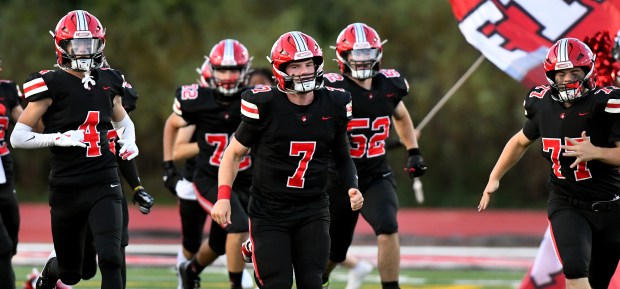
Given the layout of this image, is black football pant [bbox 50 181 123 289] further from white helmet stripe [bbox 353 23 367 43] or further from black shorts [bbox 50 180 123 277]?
white helmet stripe [bbox 353 23 367 43]

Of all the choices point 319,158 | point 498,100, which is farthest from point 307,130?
point 498,100

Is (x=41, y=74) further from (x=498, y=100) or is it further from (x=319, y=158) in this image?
(x=498, y=100)

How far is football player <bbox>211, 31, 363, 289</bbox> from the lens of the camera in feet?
20.6

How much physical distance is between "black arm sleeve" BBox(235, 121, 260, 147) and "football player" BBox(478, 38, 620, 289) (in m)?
1.63

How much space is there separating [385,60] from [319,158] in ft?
44.9

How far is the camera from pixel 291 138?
6312mm

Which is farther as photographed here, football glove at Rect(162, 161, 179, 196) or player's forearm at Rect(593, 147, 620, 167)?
football glove at Rect(162, 161, 179, 196)

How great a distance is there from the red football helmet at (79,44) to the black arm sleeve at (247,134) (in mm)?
1000

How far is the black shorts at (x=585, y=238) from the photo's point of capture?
643cm

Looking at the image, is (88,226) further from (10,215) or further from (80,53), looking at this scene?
(10,215)

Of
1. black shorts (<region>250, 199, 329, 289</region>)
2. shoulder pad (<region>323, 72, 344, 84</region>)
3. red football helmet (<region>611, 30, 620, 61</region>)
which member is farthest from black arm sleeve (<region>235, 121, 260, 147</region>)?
red football helmet (<region>611, 30, 620, 61</region>)

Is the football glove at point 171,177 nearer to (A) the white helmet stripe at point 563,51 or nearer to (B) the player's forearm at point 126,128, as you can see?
(B) the player's forearm at point 126,128

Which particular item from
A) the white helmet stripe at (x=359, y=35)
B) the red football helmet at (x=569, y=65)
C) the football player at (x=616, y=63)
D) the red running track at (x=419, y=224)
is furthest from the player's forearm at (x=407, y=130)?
the red running track at (x=419, y=224)

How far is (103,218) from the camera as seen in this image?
6.60 metres
